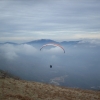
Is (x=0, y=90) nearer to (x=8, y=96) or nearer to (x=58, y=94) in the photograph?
(x=8, y=96)

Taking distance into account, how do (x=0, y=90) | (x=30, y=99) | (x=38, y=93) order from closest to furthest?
(x=30, y=99) → (x=0, y=90) → (x=38, y=93)

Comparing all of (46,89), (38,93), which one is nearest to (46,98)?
(38,93)

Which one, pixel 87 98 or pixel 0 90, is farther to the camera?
pixel 87 98

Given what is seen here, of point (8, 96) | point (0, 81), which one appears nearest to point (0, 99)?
point (8, 96)

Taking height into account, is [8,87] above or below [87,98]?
above

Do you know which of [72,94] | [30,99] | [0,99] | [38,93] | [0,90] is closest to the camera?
[0,99]

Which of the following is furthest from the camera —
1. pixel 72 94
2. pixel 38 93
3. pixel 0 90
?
pixel 72 94

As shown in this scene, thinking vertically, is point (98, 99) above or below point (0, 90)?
below

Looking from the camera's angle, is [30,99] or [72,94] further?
[72,94]

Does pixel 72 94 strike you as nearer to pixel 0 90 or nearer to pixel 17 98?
pixel 17 98
